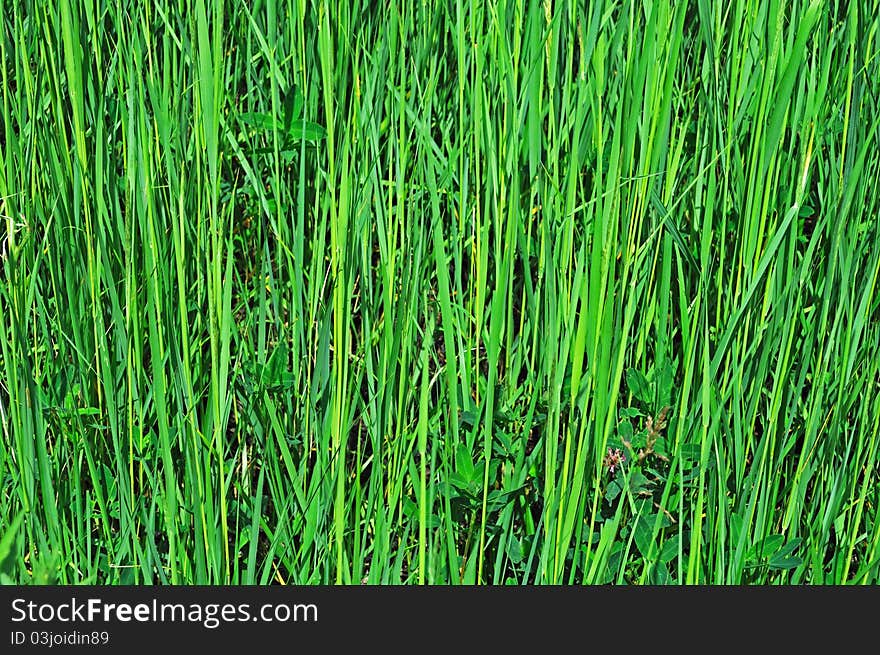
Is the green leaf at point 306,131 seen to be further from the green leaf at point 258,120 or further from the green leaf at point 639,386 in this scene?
the green leaf at point 639,386

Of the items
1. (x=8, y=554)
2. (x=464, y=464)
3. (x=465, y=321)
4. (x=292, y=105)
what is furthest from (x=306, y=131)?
(x=8, y=554)

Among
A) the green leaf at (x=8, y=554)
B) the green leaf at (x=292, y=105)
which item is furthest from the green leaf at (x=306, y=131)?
the green leaf at (x=8, y=554)

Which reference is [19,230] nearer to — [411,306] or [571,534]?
[411,306]

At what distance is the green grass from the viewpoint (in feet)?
2.68

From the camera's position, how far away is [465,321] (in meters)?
0.97

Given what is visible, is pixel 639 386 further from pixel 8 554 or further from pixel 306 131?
pixel 8 554

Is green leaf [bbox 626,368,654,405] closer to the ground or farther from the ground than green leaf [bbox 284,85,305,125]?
closer to the ground

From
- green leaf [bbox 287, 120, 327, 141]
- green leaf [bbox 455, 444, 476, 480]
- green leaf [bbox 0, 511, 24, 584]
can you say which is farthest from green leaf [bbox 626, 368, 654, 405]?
green leaf [bbox 0, 511, 24, 584]

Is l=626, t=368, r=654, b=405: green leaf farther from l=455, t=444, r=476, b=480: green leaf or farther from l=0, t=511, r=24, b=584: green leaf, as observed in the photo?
l=0, t=511, r=24, b=584: green leaf

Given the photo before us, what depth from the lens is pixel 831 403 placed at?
0.91 m

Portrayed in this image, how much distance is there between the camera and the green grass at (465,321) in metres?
0.82

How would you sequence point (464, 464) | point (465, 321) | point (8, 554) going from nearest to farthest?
1. point (8, 554)
2. point (464, 464)
3. point (465, 321)

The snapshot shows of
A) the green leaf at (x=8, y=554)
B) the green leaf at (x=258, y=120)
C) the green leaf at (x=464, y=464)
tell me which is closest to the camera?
the green leaf at (x=8, y=554)

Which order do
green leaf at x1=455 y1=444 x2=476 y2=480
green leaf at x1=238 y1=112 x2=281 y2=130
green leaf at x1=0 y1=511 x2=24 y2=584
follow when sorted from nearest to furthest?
green leaf at x1=0 y1=511 x2=24 y2=584 → green leaf at x1=455 y1=444 x2=476 y2=480 → green leaf at x1=238 y1=112 x2=281 y2=130
